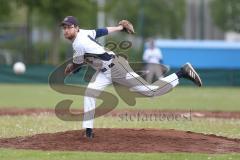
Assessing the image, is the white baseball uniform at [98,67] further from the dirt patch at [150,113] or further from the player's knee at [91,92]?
the dirt patch at [150,113]

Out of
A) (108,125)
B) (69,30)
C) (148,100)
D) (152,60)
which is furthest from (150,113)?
(152,60)

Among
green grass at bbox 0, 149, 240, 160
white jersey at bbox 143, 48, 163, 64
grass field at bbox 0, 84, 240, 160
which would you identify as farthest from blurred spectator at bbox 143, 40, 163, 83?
green grass at bbox 0, 149, 240, 160

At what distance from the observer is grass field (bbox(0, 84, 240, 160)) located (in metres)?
9.54

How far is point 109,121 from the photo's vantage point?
15.9 metres

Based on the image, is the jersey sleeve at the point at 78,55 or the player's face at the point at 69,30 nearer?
the player's face at the point at 69,30

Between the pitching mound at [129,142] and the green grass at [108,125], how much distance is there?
4.06ft

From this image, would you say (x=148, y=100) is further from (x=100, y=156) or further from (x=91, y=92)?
(x=100, y=156)

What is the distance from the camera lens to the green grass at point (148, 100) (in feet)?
68.8

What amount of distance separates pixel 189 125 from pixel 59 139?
181 inches

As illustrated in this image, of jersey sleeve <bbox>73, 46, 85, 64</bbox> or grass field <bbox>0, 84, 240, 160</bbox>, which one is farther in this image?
jersey sleeve <bbox>73, 46, 85, 64</bbox>

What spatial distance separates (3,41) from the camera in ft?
138

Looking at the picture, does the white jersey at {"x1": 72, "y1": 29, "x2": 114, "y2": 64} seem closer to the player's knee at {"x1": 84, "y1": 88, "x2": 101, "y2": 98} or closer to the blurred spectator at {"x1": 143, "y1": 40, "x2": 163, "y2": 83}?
the player's knee at {"x1": 84, "y1": 88, "x2": 101, "y2": 98}

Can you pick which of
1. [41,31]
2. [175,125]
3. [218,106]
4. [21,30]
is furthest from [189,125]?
[41,31]

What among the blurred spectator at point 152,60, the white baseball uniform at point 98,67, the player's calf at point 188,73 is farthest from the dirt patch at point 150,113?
the blurred spectator at point 152,60
